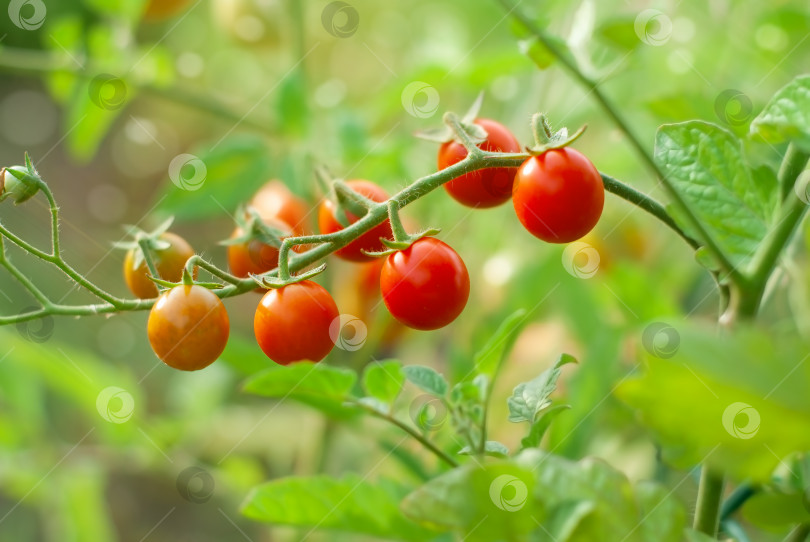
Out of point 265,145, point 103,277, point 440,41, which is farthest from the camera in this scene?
point 103,277

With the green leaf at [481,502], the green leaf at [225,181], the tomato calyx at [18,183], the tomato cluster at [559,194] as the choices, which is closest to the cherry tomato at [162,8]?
the green leaf at [225,181]

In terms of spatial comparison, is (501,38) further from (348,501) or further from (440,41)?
(348,501)

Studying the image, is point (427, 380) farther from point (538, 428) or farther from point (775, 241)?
point (775, 241)

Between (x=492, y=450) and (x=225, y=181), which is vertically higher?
(x=225, y=181)

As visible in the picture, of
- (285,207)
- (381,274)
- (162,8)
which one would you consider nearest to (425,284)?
(381,274)

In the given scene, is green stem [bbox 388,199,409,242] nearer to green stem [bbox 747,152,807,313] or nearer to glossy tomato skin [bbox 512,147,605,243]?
glossy tomato skin [bbox 512,147,605,243]

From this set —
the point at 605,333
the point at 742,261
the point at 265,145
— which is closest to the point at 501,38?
the point at 265,145

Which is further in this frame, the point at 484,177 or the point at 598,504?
the point at 484,177
